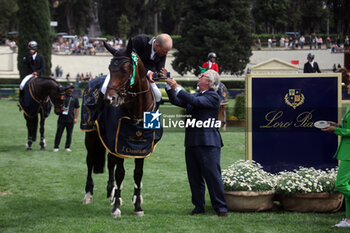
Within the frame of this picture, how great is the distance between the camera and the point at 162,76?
24.9 feet

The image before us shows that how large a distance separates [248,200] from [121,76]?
110 inches

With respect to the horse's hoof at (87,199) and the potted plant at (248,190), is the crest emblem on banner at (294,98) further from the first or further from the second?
the horse's hoof at (87,199)

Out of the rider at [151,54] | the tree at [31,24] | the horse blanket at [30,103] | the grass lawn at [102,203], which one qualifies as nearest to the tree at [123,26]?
the tree at [31,24]

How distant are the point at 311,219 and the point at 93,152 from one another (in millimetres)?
4018

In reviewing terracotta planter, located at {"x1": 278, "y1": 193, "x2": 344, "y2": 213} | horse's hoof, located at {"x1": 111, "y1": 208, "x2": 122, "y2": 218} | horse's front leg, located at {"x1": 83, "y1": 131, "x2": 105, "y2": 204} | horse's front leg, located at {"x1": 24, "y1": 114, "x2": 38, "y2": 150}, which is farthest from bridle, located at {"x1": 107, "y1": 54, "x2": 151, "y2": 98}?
horse's front leg, located at {"x1": 24, "y1": 114, "x2": 38, "y2": 150}

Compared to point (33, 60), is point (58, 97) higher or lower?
lower

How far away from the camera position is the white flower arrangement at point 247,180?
310 inches

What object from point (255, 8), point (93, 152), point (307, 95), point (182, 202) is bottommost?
point (182, 202)

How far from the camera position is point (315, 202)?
25.9ft

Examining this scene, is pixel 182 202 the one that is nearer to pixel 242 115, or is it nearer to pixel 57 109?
pixel 57 109

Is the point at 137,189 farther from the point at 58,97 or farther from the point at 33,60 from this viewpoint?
the point at 33,60

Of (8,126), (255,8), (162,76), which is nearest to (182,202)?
(162,76)

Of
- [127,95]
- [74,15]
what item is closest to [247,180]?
[127,95]

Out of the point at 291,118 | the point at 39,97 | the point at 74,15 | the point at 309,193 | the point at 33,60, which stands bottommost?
the point at 309,193
